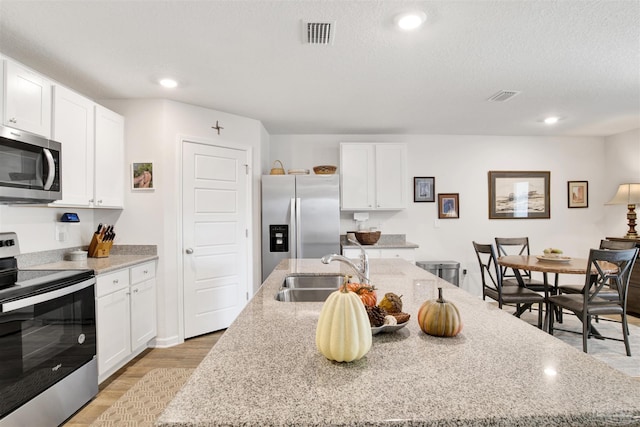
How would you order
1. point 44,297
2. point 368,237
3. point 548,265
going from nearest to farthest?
1. point 44,297
2. point 548,265
3. point 368,237

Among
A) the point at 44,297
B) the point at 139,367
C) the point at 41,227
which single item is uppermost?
the point at 41,227

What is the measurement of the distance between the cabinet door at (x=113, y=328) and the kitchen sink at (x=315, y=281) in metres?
1.46

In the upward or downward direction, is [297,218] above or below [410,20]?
below

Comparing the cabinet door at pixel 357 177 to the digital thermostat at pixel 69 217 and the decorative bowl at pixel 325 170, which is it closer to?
the decorative bowl at pixel 325 170

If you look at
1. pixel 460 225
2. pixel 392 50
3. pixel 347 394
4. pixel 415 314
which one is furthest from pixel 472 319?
pixel 460 225

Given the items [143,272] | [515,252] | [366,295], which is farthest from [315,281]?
[515,252]

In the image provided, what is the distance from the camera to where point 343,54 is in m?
2.43

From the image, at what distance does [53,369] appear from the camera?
6.47 ft

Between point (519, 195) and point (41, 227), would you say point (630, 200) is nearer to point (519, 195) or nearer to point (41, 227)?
point (519, 195)

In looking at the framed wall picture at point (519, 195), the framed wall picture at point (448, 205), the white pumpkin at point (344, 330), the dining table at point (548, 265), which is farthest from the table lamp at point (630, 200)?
the white pumpkin at point (344, 330)

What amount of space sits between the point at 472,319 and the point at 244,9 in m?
1.92

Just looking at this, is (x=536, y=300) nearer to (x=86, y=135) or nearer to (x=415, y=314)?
(x=415, y=314)

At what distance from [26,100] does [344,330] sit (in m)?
2.54

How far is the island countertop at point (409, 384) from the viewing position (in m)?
0.65
